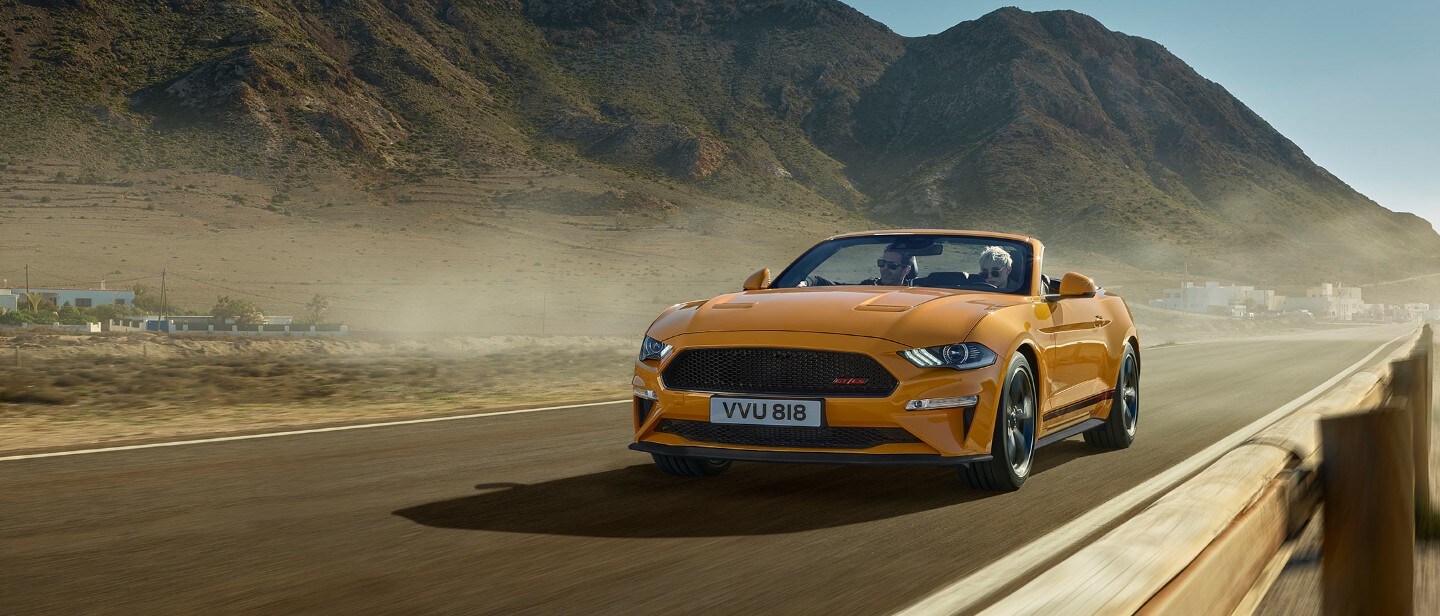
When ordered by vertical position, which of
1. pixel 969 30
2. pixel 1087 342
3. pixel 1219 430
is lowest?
pixel 1219 430

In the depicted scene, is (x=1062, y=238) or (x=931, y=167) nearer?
(x=1062, y=238)

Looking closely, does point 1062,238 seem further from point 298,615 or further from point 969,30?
point 298,615

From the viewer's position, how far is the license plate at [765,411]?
6.00m

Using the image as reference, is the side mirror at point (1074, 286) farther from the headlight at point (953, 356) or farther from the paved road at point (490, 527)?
the headlight at point (953, 356)

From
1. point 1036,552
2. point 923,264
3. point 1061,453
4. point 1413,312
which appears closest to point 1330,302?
point 1413,312

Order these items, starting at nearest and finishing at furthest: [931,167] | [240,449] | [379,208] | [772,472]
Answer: [772,472] < [240,449] < [379,208] < [931,167]

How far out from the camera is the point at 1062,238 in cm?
10819

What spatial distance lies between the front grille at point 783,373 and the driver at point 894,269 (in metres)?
2.00

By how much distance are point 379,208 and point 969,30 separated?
9353cm

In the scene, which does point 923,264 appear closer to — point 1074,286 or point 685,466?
point 1074,286

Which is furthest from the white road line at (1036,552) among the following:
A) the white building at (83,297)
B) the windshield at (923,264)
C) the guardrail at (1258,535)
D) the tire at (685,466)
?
the white building at (83,297)

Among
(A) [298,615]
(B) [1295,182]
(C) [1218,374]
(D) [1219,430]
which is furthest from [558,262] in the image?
(B) [1295,182]

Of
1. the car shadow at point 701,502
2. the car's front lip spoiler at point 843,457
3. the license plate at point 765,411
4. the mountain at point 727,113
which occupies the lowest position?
the car shadow at point 701,502

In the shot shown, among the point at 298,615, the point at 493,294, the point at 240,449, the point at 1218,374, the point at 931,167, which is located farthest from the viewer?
the point at 931,167
